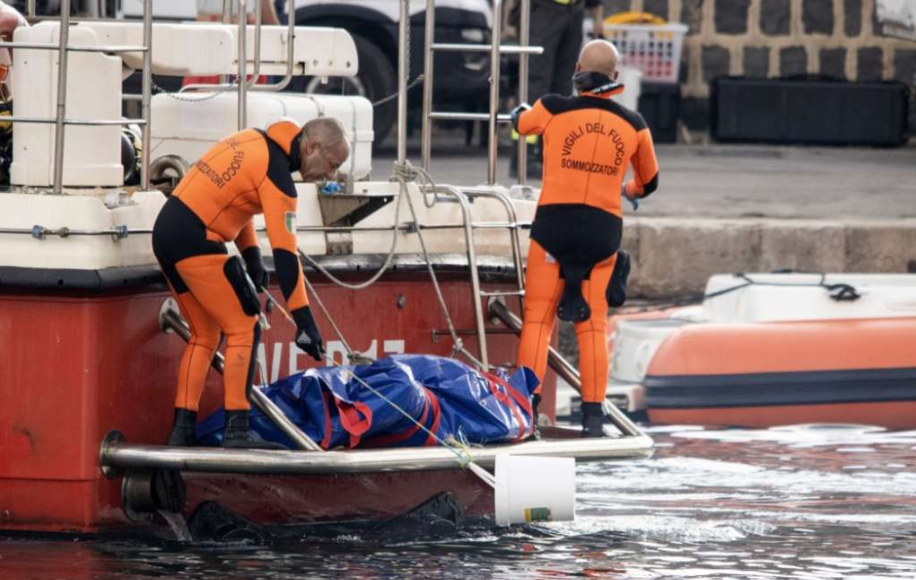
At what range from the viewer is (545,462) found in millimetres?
6641

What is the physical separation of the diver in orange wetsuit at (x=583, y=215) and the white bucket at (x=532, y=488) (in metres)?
0.65

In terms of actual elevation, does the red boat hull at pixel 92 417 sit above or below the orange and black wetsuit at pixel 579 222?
below

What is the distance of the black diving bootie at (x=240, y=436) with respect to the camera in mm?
6457

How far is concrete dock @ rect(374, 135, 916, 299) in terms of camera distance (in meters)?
11.4

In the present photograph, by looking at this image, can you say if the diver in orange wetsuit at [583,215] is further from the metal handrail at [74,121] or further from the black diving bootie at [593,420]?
the metal handrail at [74,121]

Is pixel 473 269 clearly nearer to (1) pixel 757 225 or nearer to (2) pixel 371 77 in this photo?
(1) pixel 757 225

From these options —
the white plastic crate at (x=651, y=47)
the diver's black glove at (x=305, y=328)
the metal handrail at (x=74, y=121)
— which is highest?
the white plastic crate at (x=651, y=47)

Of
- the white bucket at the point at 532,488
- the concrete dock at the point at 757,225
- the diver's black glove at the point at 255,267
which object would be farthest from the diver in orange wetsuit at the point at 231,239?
the concrete dock at the point at 757,225

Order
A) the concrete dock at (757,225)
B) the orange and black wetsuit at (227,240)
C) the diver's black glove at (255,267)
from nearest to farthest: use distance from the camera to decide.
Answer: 1. the orange and black wetsuit at (227,240)
2. the diver's black glove at (255,267)
3. the concrete dock at (757,225)

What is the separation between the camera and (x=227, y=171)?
253 inches

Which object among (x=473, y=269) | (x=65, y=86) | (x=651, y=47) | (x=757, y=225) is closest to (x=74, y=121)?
(x=65, y=86)

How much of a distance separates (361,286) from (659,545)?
134 cm

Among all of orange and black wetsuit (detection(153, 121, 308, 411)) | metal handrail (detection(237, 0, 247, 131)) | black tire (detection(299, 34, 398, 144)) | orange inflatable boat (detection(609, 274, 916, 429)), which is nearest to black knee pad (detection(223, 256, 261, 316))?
orange and black wetsuit (detection(153, 121, 308, 411))

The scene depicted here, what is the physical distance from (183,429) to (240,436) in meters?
0.19
